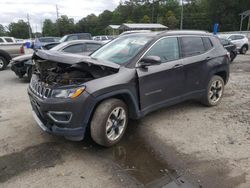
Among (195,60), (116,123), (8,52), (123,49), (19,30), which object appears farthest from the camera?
(19,30)

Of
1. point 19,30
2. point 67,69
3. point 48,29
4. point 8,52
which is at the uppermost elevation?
point 48,29

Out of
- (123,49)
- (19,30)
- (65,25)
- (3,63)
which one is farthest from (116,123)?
(19,30)

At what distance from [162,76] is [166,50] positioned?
0.53 metres

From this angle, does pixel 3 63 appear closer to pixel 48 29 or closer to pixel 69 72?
pixel 69 72

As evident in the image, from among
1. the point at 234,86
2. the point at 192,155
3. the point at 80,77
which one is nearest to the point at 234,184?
the point at 192,155

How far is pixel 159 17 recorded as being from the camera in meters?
70.3

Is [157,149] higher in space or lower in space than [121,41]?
lower

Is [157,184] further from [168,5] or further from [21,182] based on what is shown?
[168,5]

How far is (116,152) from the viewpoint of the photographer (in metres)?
3.44

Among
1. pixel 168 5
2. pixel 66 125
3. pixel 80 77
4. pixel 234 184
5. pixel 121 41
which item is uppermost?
pixel 168 5

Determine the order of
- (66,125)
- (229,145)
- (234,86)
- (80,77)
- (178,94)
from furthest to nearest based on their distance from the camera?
(234,86)
(178,94)
(229,145)
(80,77)
(66,125)

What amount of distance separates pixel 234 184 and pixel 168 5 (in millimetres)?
78244

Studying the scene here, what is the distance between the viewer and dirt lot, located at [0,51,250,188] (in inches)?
110

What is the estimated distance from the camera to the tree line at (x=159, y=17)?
5628cm
